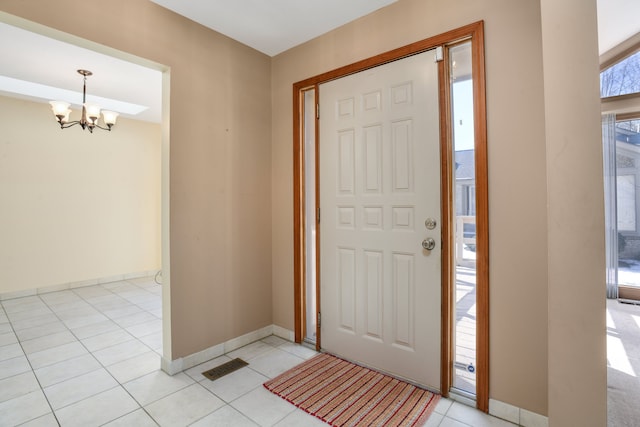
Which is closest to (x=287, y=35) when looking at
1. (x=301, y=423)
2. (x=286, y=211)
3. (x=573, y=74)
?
(x=286, y=211)

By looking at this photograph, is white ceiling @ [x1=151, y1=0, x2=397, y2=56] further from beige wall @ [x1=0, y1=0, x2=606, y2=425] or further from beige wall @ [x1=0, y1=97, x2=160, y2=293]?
beige wall @ [x1=0, y1=97, x2=160, y2=293]

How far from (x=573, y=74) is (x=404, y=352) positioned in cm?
179

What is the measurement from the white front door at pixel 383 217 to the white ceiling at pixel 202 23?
19.6 inches

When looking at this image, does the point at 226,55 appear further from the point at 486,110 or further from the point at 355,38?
the point at 486,110

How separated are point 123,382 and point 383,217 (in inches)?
84.4

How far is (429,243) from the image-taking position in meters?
1.95

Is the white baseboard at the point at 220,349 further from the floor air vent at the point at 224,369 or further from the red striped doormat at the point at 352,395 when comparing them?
the red striped doormat at the point at 352,395

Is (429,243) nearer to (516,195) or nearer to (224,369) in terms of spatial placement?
(516,195)

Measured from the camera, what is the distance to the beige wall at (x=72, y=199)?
401cm

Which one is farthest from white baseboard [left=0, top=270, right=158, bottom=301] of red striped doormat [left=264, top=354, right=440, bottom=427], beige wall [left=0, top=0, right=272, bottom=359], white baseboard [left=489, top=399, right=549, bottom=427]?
white baseboard [left=489, top=399, right=549, bottom=427]

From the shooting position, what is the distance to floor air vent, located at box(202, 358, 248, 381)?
2188mm

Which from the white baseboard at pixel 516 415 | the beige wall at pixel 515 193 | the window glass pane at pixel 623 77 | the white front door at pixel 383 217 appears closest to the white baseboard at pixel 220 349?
the white front door at pixel 383 217

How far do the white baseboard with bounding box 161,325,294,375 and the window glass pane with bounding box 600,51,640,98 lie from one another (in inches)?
173

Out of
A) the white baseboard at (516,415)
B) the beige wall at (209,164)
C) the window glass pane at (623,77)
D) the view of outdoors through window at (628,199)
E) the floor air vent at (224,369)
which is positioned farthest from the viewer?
the view of outdoors through window at (628,199)
